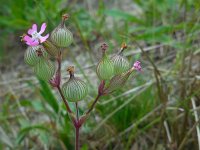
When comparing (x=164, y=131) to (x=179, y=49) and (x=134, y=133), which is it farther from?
(x=179, y=49)

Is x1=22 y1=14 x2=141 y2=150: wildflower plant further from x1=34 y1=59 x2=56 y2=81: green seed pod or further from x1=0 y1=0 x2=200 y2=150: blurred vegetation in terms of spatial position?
x1=0 y1=0 x2=200 y2=150: blurred vegetation

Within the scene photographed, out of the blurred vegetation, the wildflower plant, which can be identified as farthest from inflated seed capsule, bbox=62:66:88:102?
the blurred vegetation

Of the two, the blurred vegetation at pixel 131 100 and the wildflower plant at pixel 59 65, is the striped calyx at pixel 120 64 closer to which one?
the wildflower plant at pixel 59 65

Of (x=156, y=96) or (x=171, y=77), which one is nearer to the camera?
(x=156, y=96)

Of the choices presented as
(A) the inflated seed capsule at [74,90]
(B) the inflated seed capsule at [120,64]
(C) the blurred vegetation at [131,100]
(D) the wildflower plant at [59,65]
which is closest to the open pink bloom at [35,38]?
(D) the wildflower plant at [59,65]

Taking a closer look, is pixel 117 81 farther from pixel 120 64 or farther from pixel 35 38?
pixel 35 38

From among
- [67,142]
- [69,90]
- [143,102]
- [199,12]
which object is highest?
[199,12]

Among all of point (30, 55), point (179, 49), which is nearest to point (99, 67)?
point (30, 55)
